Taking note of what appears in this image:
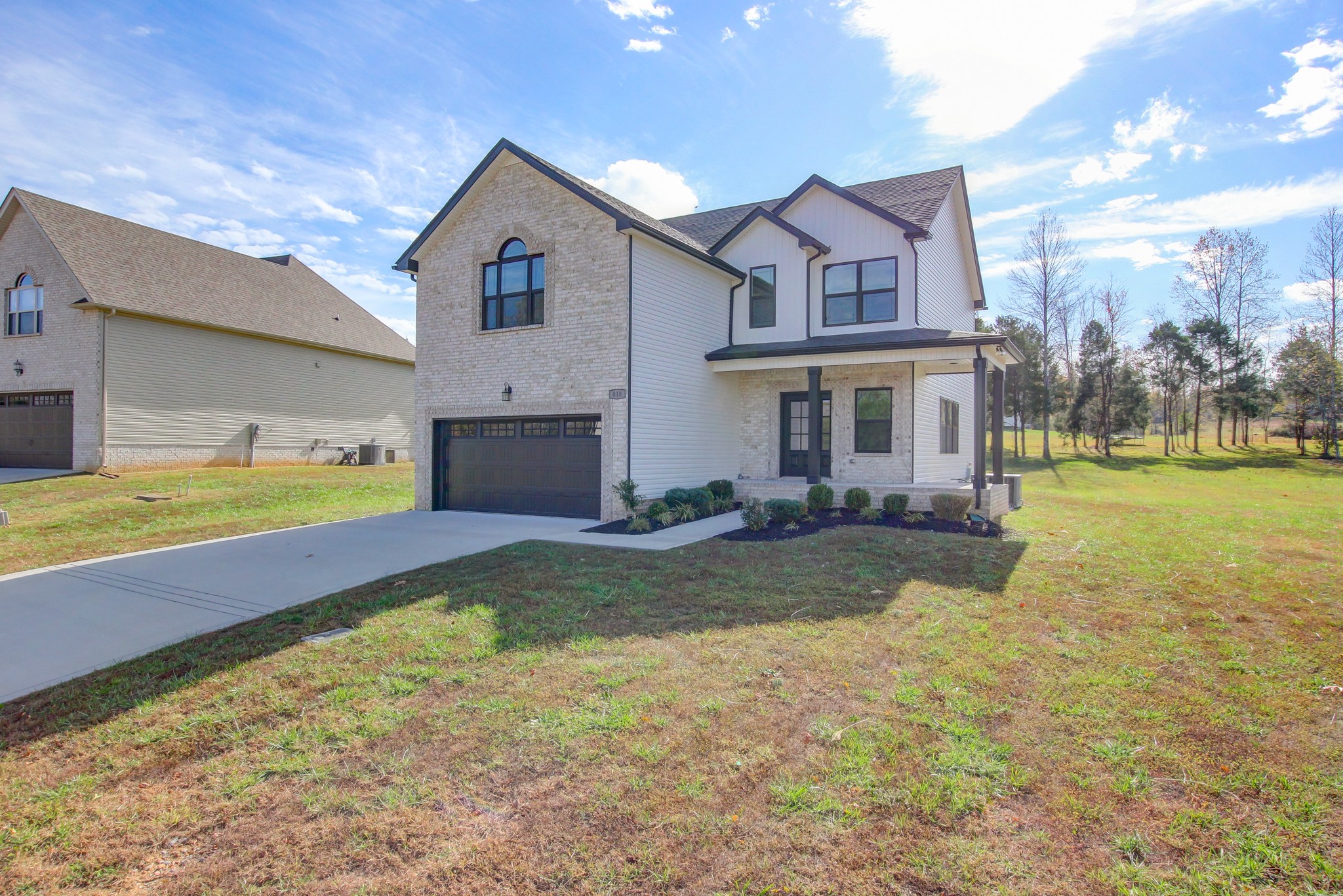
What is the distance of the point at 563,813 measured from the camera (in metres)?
3.34

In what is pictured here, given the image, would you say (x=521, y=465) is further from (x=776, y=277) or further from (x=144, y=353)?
(x=144, y=353)

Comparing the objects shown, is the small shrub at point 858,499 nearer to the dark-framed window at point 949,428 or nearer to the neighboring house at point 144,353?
the dark-framed window at point 949,428

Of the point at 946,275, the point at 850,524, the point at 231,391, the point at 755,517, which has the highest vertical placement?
the point at 946,275

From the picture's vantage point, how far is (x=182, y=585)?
8.04 meters

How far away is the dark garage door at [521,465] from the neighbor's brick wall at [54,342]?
12.4 metres

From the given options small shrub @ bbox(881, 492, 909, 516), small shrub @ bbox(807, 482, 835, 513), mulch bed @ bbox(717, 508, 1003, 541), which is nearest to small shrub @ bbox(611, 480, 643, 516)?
mulch bed @ bbox(717, 508, 1003, 541)

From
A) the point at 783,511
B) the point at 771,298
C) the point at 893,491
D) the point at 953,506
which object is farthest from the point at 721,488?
the point at 771,298

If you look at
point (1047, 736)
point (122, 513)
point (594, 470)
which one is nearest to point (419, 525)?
point (594, 470)

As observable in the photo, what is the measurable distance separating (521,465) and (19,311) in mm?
20079

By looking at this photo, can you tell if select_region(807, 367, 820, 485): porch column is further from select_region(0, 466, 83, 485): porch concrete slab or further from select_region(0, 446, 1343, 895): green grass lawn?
select_region(0, 466, 83, 485): porch concrete slab

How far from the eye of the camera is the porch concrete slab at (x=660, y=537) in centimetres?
1052

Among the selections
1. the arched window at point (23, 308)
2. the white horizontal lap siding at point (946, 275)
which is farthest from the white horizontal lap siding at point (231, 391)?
the white horizontal lap siding at point (946, 275)

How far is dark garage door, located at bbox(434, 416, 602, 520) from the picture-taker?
13.8 m

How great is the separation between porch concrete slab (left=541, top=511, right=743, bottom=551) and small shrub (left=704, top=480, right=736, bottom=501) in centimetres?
172
